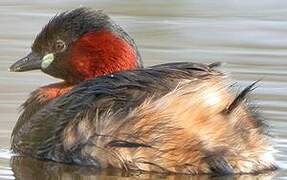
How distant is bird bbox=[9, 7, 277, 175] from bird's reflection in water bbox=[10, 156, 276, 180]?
4 centimetres

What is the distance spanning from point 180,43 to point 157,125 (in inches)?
149

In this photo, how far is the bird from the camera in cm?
823

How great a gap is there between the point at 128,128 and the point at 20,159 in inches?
34.8

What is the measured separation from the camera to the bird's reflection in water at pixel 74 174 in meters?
8.21

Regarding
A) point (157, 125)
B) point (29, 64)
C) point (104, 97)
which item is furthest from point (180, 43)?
point (157, 125)

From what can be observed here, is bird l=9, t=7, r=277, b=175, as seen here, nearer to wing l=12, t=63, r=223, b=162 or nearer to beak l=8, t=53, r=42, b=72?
wing l=12, t=63, r=223, b=162

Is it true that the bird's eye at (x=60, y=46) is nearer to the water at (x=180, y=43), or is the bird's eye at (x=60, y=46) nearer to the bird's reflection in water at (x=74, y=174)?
the water at (x=180, y=43)

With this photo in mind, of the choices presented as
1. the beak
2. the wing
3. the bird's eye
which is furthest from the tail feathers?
the beak

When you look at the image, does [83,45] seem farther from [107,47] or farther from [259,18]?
[259,18]

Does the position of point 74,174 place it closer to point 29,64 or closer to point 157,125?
point 157,125

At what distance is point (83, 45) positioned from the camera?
921cm

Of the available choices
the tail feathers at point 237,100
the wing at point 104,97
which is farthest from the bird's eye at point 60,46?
the tail feathers at point 237,100

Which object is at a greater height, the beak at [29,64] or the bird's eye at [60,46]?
the bird's eye at [60,46]

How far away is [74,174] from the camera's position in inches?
328
